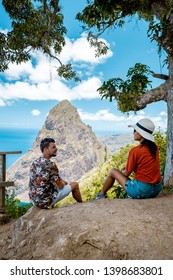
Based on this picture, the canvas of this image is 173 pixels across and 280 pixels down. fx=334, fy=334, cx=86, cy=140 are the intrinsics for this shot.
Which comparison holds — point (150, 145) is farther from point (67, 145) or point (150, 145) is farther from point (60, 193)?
point (67, 145)

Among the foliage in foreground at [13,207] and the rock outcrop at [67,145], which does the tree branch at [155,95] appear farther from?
the rock outcrop at [67,145]

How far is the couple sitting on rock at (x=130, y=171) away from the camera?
5.60m

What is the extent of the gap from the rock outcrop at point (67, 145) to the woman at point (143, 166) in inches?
4707

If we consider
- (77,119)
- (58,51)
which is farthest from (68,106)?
(58,51)

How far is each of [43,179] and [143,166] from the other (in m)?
1.70

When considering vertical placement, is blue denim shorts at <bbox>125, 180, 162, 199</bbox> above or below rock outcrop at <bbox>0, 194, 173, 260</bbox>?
above

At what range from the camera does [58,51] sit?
10469 millimetres

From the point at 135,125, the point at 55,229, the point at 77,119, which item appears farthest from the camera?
the point at 77,119

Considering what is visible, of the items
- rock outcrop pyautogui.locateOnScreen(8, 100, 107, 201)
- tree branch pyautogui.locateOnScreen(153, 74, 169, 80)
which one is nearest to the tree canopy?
tree branch pyautogui.locateOnScreen(153, 74, 169, 80)

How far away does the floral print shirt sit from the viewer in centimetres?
562

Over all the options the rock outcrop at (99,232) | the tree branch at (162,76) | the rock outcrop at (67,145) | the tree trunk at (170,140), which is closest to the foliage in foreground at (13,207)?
the rock outcrop at (99,232)

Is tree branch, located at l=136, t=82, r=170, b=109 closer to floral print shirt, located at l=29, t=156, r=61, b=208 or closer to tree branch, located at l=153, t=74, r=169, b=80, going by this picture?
tree branch, located at l=153, t=74, r=169, b=80

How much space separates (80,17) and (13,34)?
1.96 m
